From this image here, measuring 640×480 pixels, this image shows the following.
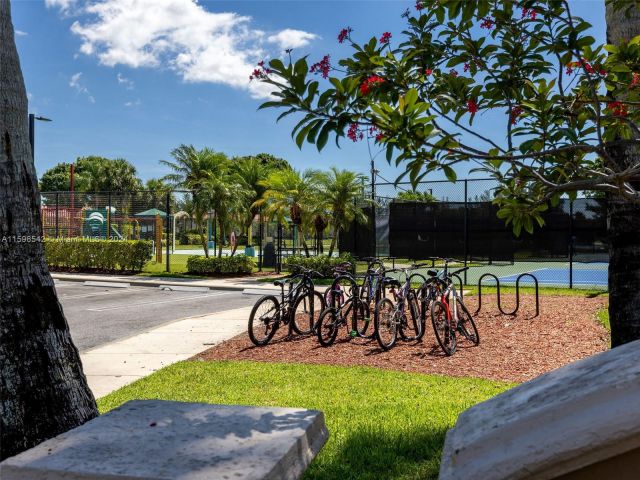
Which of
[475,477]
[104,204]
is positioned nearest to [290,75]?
[475,477]

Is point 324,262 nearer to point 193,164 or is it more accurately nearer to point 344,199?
point 344,199

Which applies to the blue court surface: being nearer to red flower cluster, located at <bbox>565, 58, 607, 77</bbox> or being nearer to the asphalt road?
the asphalt road

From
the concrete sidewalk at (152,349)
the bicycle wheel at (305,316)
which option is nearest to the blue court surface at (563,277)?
the bicycle wheel at (305,316)

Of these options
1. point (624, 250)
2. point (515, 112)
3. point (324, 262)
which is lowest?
point (324, 262)

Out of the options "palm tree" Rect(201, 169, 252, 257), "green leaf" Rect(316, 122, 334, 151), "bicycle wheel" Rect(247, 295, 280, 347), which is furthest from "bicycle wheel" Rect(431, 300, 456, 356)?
"palm tree" Rect(201, 169, 252, 257)

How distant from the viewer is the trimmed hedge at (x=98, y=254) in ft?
76.7

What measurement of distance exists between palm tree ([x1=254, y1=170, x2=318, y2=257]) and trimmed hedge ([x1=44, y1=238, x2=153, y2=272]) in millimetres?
5766

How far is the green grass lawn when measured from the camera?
3672mm

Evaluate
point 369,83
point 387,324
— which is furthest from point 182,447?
point 387,324

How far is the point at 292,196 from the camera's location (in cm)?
2389

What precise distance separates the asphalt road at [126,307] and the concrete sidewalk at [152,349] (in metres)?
0.54

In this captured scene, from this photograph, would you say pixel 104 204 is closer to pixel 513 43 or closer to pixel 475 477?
pixel 513 43

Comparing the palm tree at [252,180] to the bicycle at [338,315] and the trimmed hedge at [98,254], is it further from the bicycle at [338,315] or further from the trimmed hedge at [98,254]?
the bicycle at [338,315]

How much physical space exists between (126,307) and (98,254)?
40.4ft
